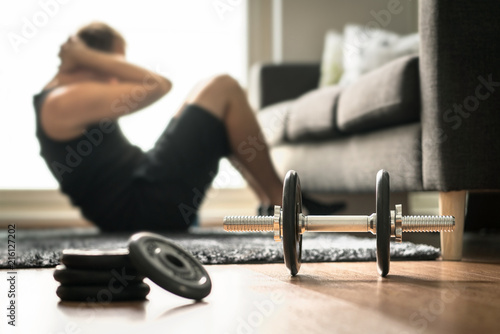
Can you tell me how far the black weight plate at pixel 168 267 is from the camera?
72 centimetres

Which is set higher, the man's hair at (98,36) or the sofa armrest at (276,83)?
the man's hair at (98,36)

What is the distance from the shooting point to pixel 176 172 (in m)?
1.93

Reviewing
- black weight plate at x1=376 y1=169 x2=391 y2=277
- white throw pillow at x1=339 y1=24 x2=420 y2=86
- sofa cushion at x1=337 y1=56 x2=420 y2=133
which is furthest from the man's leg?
black weight plate at x1=376 y1=169 x2=391 y2=277

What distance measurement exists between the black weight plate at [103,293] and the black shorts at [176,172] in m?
1.14

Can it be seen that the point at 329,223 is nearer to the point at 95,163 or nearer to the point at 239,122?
the point at 239,122

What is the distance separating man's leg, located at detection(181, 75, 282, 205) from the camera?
1.98 metres

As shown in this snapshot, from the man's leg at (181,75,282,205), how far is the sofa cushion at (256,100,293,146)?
0.34 m

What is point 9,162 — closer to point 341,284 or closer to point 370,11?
point 370,11

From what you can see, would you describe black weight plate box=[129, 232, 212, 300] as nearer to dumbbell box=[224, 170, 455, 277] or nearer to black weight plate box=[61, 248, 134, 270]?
black weight plate box=[61, 248, 134, 270]

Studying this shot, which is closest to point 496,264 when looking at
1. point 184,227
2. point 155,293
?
point 155,293

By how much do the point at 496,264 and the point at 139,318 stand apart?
79 cm

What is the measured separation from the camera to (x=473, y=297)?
781 millimetres

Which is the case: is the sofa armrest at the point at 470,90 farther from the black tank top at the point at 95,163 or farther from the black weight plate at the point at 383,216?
the black tank top at the point at 95,163

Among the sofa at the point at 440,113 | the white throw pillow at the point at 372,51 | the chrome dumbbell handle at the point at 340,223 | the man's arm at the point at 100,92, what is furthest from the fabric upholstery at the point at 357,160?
the man's arm at the point at 100,92
